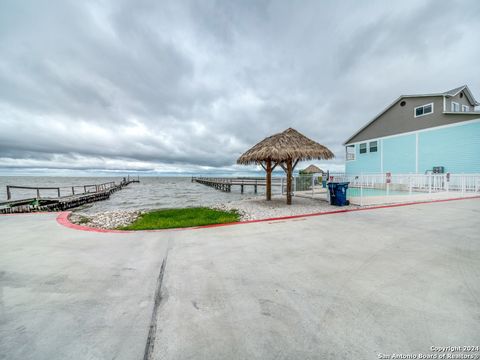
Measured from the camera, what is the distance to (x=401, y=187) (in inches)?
611

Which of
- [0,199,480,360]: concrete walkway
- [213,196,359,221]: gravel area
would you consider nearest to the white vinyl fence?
[213,196,359,221]: gravel area

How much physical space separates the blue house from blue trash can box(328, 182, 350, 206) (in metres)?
12.3

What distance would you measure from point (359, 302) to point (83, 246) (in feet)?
17.9

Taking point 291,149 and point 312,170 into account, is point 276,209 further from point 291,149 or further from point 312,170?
point 312,170

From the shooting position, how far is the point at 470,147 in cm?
1466

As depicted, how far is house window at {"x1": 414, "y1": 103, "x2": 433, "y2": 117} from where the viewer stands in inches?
677

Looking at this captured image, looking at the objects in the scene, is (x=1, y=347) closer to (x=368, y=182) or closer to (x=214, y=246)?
(x=214, y=246)

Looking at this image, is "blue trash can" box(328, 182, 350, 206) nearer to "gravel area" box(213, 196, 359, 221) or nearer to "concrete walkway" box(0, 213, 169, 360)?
"gravel area" box(213, 196, 359, 221)

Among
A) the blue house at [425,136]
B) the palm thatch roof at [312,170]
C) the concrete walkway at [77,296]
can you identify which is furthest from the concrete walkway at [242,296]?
the palm thatch roof at [312,170]

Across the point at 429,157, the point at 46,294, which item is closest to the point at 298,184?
the point at 429,157

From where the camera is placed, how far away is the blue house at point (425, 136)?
14930 mm

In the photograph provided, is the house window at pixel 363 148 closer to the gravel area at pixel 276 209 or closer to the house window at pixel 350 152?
the house window at pixel 350 152

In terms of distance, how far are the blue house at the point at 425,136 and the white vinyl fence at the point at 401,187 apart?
2.43m

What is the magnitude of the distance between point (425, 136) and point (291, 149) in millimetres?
15029
